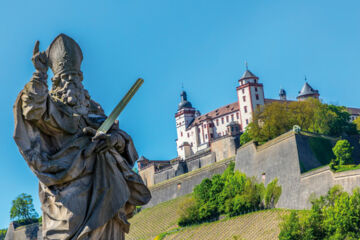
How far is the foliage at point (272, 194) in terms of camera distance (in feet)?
138

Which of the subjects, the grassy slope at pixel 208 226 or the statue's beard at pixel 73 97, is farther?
the grassy slope at pixel 208 226

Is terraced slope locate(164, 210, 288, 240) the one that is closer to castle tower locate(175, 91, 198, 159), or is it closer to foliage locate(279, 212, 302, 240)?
foliage locate(279, 212, 302, 240)

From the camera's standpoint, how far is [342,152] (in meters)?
43.8

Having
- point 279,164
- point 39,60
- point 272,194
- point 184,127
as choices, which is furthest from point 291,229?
point 184,127

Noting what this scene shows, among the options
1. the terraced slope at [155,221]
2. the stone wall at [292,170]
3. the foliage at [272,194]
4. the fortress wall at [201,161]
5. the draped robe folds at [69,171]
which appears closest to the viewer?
the draped robe folds at [69,171]

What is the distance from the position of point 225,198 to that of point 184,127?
135 ft

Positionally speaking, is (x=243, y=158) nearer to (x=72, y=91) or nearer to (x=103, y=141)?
(x=72, y=91)

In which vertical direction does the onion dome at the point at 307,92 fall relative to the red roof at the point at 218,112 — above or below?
above

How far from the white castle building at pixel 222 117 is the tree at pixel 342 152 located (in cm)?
2639

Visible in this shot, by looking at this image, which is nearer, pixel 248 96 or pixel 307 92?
pixel 248 96

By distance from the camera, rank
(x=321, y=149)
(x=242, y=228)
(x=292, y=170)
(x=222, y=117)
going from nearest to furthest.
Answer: (x=242, y=228) → (x=292, y=170) → (x=321, y=149) → (x=222, y=117)

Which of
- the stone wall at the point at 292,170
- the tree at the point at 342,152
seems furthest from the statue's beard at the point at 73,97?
the tree at the point at 342,152

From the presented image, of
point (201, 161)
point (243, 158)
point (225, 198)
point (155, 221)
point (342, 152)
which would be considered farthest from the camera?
point (201, 161)

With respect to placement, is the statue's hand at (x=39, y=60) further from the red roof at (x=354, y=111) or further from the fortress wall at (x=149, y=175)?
the red roof at (x=354, y=111)
